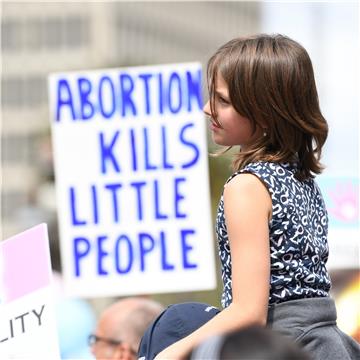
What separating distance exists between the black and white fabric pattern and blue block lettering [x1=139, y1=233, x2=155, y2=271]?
7.48ft

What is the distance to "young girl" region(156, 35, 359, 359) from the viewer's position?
9.02ft

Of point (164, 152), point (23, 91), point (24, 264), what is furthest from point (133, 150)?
point (23, 91)

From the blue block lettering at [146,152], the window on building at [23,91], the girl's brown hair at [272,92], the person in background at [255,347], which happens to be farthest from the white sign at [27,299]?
the window on building at [23,91]

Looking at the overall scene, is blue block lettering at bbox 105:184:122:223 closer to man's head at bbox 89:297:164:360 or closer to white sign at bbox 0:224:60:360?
man's head at bbox 89:297:164:360

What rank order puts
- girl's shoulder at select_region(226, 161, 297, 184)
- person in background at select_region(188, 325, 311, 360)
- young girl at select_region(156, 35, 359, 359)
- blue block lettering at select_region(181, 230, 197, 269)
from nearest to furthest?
1. person in background at select_region(188, 325, 311, 360)
2. young girl at select_region(156, 35, 359, 359)
3. girl's shoulder at select_region(226, 161, 297, 184)
4. blue block lettering at select_region(181, 230, 197, 269)

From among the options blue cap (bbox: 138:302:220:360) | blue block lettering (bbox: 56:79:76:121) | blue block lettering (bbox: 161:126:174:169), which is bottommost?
blue cap (bbox: 138:302:220:360)

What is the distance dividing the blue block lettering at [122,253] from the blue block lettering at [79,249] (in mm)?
127

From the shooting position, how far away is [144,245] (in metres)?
5.21

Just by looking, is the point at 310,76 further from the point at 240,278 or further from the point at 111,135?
the point at 111,135

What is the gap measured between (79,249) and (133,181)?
0.35m

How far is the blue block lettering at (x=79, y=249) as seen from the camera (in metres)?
5.16

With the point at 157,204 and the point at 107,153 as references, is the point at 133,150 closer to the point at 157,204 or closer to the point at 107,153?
the point at 107,153

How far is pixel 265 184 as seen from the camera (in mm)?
2836

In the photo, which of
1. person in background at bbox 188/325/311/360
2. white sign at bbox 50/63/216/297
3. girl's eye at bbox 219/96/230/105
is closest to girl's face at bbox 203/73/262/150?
girl's eye at bbox 219/96/230/105
